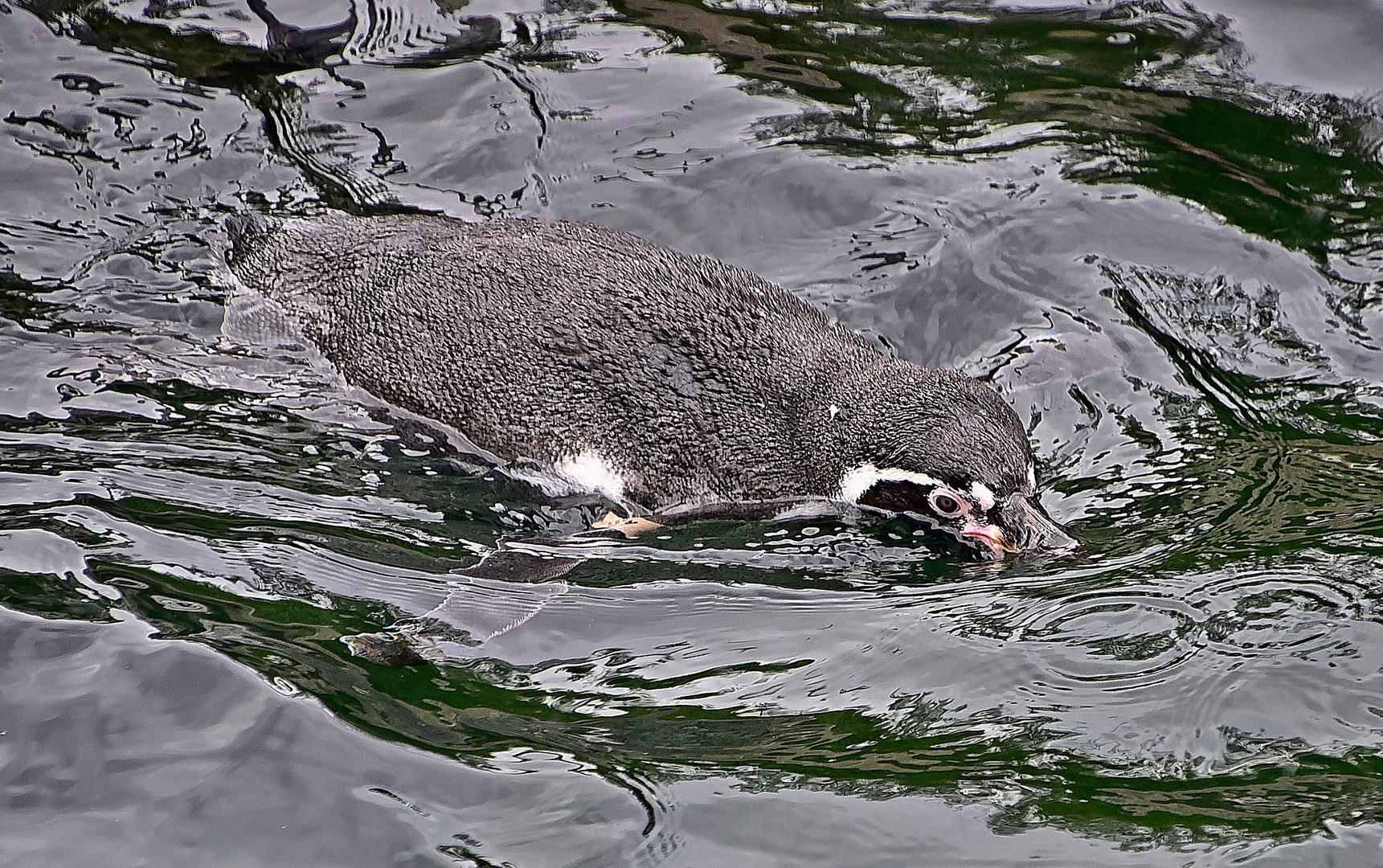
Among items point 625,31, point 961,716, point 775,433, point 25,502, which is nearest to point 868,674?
point 961,716

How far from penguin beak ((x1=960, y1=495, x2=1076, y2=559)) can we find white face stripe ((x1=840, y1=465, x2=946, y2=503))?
22cm

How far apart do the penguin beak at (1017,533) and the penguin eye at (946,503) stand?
0.21 ft

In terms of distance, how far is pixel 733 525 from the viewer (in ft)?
16.4

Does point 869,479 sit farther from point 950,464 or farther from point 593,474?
point 593,474

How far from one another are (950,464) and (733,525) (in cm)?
88

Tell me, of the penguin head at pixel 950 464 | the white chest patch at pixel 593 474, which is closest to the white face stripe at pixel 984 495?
the penguin head at pixel 950 464

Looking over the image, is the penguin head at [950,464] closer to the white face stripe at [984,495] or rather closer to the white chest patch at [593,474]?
the white face stripe at [984,495]

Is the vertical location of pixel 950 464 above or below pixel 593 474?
above

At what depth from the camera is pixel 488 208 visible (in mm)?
6660

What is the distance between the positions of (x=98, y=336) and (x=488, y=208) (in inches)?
78.7

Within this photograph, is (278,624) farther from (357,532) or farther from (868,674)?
(868,674)

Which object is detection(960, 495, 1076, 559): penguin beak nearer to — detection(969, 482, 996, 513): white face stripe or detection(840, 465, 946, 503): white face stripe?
detection(969, 482, 996, 513): white face stripe

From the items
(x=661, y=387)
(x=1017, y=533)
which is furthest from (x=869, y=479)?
(x=661, y=387)

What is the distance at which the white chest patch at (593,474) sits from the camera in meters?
5.06
